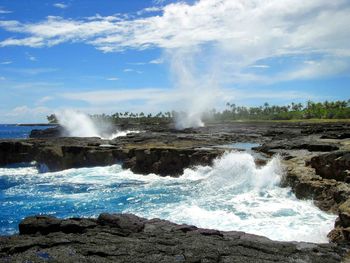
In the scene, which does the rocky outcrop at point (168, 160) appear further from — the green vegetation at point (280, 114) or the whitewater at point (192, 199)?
the green vegetation at point (280, 114)

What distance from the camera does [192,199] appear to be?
67.2ft

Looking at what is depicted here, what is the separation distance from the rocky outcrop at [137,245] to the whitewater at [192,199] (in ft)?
10.6

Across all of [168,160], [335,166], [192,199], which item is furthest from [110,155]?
[335,166]

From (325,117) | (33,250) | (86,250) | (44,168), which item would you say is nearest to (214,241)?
(86,250)

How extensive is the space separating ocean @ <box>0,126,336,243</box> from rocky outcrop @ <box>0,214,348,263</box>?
11.0 ft

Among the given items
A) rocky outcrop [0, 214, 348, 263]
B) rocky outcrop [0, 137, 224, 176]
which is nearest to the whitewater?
rocky outcrop [0, 137, 224, 176]

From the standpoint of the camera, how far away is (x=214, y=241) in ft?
33.5

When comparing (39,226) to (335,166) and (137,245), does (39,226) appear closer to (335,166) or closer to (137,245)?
(137,245)

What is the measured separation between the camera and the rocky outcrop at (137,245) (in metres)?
9.02

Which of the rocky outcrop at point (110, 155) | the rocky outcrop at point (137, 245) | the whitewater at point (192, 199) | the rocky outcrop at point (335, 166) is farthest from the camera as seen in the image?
the rocky outcrop at point (110, 155)

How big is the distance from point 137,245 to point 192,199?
430 inches

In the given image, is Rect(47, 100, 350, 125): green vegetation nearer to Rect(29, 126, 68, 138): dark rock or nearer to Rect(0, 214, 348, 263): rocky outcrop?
Rect(29, 126, 68, 138): dark rock

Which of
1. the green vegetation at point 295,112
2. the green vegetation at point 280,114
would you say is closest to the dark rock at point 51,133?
the green vegetation at point 280,114

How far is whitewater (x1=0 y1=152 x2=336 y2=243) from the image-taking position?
50.3ft
